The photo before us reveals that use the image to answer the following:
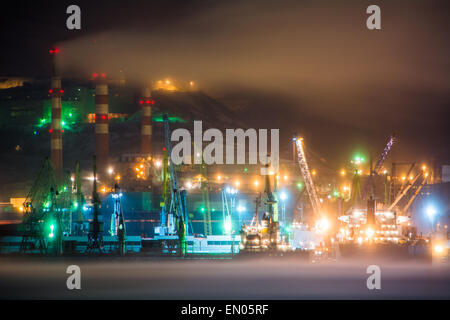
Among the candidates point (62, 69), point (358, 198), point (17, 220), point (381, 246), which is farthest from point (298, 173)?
point (381, 246)

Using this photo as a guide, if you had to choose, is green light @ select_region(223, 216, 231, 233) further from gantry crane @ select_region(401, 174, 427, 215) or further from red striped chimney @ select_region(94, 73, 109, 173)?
red striped chimney @ select_region(94, 73, 109, 173)

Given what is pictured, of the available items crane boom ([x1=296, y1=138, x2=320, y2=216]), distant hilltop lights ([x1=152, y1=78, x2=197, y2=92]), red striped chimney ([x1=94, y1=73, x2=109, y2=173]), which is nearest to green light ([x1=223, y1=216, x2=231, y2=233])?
crane boom ([x1=296, y1=138, x2=320, y2=216])

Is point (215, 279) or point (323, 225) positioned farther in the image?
point (323, 225)

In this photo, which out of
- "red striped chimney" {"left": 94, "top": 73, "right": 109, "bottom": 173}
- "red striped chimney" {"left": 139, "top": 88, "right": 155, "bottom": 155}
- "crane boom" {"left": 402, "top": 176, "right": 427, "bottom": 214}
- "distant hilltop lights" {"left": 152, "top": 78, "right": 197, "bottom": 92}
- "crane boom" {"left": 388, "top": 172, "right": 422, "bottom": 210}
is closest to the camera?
"crane boom" {"left": 402, "top": 176, "right": 427, "bottom": 214}

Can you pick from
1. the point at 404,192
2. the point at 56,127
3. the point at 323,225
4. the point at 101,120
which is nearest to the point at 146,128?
the point at 101,120

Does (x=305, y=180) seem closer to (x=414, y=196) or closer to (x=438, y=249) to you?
(x=414, y=196)

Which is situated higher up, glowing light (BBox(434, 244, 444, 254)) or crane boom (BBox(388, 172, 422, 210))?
crane boom (BBox(388, 172, 422, 210))

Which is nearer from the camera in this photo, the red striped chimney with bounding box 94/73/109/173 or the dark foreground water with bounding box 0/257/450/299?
the dark foreground water with bounding box 0/257/450/299
